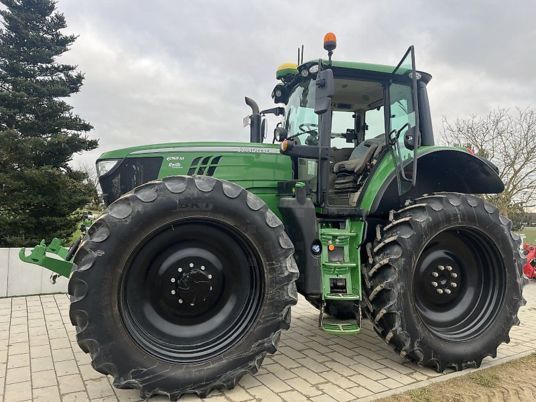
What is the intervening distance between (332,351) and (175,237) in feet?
7.03

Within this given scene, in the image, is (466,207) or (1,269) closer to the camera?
(466,207)

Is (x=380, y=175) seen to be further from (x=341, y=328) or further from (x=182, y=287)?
(x=182, y=287)

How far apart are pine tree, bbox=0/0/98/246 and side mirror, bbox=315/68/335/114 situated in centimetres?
882

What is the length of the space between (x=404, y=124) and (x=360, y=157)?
0.56 meters

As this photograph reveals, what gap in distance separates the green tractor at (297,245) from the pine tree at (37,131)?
7231mm

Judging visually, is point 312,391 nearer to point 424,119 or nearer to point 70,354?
point 70,354

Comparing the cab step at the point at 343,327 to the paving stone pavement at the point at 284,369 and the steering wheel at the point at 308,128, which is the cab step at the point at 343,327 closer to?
the paving stone pavement at the point at 284,369

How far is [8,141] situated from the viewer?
33.8ft

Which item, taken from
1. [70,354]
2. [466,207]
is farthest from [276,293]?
[70,354]

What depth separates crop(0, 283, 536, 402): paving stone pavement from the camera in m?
3.25

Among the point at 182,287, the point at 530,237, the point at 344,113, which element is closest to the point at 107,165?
the point at 182,287

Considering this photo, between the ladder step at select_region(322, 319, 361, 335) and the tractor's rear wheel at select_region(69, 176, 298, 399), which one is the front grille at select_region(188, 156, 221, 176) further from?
the ladder step at select_region(322, 319, 361, 335)

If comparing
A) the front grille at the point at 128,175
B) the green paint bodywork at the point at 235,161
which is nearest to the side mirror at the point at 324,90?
the green paint bodywork at the point at 235,161

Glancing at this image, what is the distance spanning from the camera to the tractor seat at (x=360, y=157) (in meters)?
4.41
